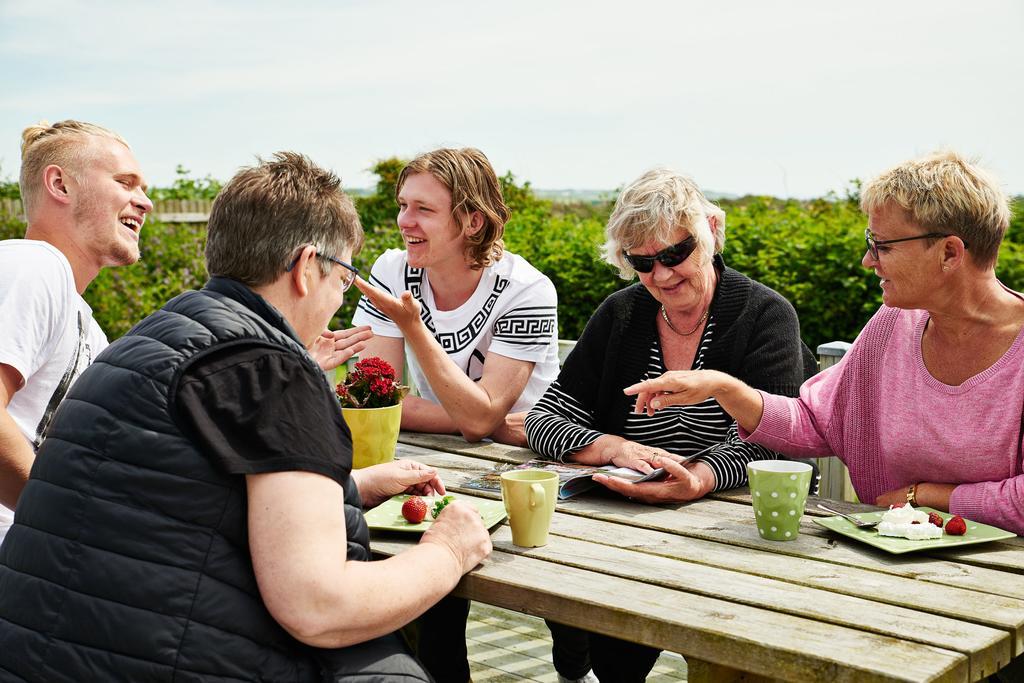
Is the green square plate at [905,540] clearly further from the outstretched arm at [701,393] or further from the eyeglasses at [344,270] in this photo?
the eyeglasses at [344,270]

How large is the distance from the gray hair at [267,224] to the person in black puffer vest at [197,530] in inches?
4.1

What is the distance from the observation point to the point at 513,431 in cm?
323

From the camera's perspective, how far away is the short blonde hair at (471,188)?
3.54m

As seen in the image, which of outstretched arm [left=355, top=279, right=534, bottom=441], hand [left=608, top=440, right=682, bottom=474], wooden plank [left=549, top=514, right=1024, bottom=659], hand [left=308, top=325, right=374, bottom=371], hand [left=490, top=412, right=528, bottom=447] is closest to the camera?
wooden plank [left=549, top=514, right=1024, bottom=659]

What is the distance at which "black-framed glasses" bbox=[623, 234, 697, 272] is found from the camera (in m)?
2.87

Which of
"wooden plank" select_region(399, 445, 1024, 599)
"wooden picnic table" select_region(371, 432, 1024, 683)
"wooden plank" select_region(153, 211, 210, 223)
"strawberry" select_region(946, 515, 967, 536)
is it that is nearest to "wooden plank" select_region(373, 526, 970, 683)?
"wooden picnic table" select_region(371, 432, 1024, 683)

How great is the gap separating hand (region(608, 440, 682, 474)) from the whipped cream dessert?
546 millimetres

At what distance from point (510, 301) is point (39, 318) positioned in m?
1.56

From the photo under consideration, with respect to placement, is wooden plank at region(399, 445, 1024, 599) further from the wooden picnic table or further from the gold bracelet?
the gold bracelet

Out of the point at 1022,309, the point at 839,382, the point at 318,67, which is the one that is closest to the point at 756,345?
the point at 839,382

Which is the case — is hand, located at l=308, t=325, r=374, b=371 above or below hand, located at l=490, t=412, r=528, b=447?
above

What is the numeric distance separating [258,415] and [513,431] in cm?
170

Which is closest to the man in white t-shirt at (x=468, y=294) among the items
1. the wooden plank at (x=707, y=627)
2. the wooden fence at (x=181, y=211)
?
the wooden plank at (x=707, y=627)

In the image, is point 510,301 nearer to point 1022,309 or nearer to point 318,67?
point 1022,309
